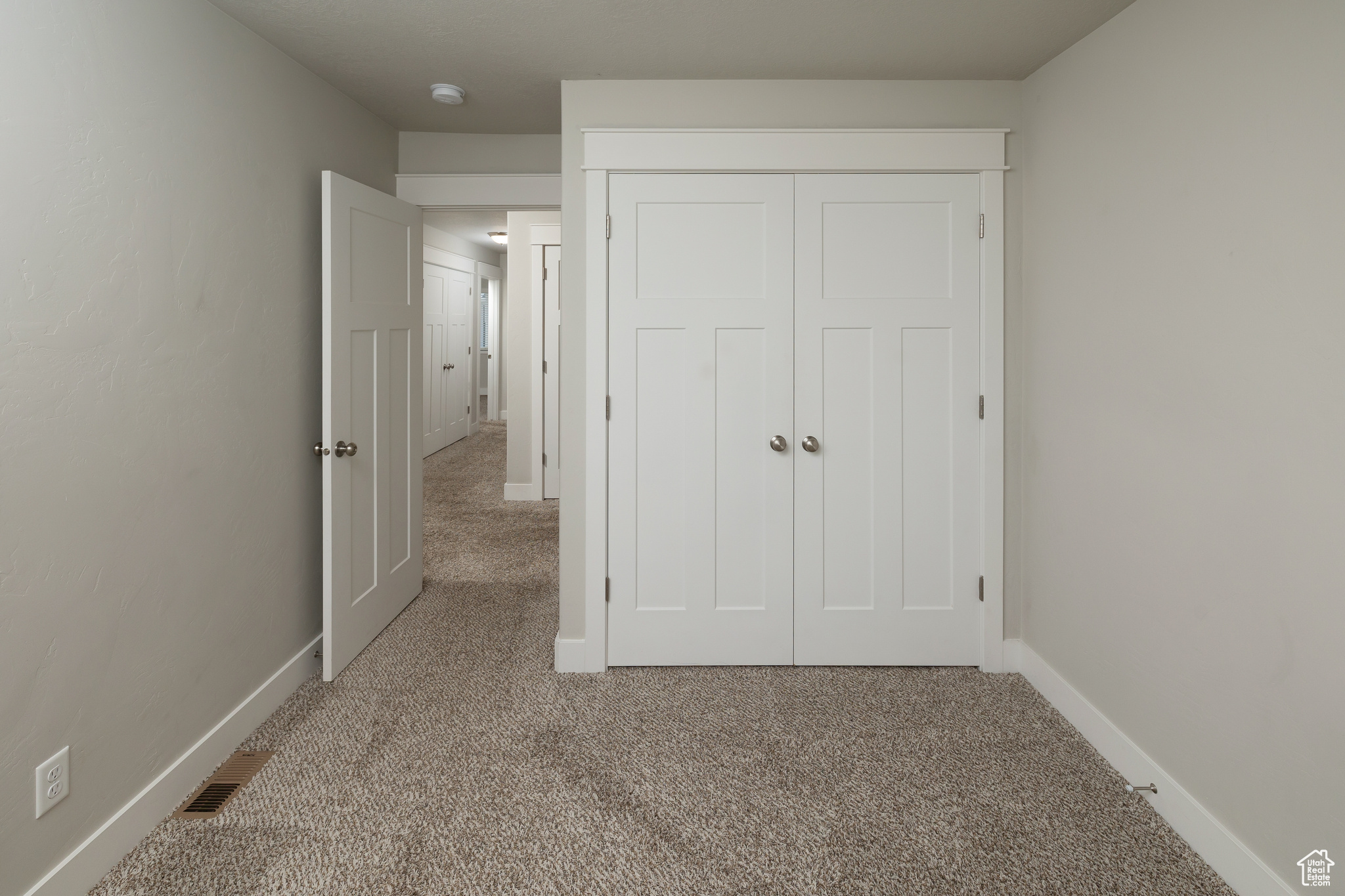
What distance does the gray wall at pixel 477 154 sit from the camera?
351 centimetres

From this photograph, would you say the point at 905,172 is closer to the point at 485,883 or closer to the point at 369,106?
the point at 369,106

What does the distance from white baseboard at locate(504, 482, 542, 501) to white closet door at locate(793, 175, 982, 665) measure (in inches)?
148

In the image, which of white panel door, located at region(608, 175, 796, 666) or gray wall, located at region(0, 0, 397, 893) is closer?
gray wall, located at region(0, 0, 397, 893)

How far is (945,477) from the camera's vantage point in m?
2.88

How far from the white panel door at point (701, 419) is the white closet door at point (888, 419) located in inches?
3.8

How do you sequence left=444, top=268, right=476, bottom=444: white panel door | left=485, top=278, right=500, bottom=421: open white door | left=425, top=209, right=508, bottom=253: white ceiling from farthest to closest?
1. left=485, top=278, right=500, bottom=421: open white door
2. left=444, top=268, right=476, bottom=444: white panel door
3. left=425, top=209, right=508, bottom=253: white ceiling

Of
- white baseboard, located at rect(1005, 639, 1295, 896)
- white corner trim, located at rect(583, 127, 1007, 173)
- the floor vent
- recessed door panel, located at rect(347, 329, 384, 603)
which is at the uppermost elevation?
white corner trim, located at rect(583, 127, 1007, 173)

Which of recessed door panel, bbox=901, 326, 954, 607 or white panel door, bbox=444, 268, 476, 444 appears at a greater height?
white panel door, bbox=444, 268, 476, 444

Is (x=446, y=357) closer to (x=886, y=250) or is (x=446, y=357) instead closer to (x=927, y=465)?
(x=886, y=250)

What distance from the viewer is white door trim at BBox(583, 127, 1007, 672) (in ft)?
9.10

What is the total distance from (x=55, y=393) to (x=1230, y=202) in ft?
9.03

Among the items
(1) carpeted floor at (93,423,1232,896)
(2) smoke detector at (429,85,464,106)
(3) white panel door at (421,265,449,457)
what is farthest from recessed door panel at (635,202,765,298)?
(3) white panel door at (421,265,449,457)

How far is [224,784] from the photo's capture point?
2172 millimetres

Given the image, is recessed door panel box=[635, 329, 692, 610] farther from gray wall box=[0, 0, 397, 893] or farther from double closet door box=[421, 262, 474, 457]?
double closet door box=[421, 262, 474, 457]
